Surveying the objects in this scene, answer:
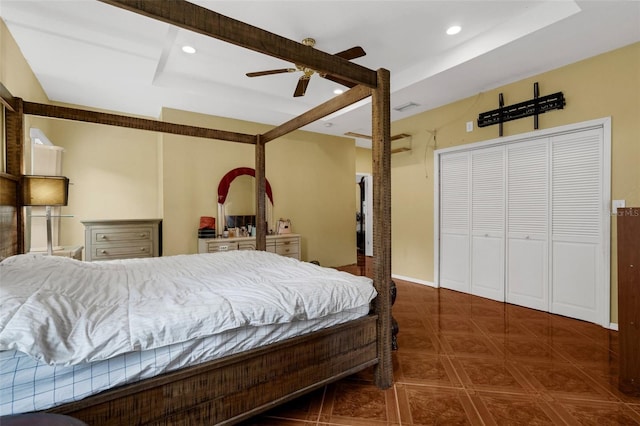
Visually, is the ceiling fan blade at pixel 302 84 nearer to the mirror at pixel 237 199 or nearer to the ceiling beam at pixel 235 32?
the ceiling beam at pixel 235 32

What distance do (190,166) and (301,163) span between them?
190cm

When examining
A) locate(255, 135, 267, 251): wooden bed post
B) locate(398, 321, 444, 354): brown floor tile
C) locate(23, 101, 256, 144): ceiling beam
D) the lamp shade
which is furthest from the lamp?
locate(398, 321, 444, 354): brown floor tile

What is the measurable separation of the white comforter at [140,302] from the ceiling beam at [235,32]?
1190mm

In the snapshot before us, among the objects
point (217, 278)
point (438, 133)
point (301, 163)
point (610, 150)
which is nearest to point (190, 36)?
point (217, 278)

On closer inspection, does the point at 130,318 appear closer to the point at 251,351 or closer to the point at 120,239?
the point at 251,351

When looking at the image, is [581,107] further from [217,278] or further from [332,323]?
[217,278]

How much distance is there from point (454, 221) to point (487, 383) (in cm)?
264

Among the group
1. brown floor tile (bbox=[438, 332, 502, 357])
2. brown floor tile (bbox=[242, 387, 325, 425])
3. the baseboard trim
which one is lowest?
brown floor tile (bbox=[242, 387, 325, 425])

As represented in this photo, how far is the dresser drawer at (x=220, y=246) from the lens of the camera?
413 centimetres

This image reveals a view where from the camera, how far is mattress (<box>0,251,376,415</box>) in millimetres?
1045

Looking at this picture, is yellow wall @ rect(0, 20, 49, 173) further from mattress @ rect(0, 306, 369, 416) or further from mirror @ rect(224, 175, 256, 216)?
mirror @ rect(224, 175, 256, 216)

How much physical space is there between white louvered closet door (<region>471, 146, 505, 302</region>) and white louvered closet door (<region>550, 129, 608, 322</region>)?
1.82 ft

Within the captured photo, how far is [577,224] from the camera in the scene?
3139mm

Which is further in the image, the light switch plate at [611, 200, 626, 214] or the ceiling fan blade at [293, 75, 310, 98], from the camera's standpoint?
the ceiling fan blade at [293, 75, 310, 98]
